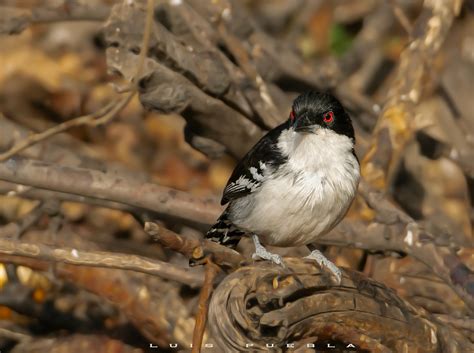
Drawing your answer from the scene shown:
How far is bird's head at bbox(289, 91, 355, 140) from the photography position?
5570mm

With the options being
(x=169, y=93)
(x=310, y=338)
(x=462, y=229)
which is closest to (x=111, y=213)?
(x=169, y=93)

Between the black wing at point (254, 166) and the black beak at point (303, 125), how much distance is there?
0.18 metres

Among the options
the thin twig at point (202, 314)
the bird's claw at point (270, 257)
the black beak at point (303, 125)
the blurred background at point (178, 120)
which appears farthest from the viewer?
the blurred background at point (178, 120)

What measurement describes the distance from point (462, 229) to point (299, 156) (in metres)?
3.04

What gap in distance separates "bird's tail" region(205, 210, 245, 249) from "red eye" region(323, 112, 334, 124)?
80cm

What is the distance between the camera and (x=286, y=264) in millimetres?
4969

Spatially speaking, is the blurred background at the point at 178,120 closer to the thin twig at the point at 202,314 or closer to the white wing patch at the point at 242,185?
the white wing patch at the point at 242,185

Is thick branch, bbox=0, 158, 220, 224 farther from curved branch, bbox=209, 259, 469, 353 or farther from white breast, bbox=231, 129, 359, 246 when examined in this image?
curved branch, bbox=209, 259, 469, 353

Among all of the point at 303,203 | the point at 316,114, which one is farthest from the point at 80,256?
the point at 316,114

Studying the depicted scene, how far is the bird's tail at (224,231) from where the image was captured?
598cm

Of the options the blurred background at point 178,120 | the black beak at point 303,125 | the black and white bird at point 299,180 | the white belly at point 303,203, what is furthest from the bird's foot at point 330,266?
the blurred background at point 178,120

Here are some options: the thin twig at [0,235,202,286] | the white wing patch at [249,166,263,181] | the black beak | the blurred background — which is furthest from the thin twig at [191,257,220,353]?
the black beak

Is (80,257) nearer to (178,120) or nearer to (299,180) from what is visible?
(299,180)

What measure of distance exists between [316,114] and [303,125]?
0.12 metres
